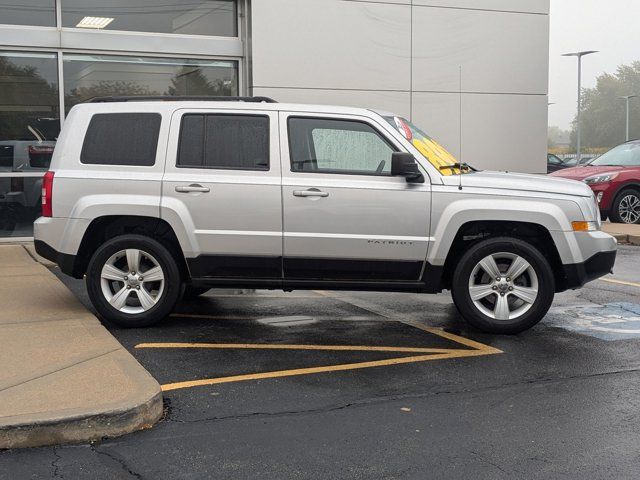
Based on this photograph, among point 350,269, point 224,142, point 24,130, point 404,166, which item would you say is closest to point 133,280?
point 224,142

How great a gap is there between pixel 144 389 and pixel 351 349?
2118mm

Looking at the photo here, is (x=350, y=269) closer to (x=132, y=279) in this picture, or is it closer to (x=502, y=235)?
(x=502, y=235)

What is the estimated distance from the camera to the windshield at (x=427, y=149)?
7.14 m

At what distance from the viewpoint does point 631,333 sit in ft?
23.1

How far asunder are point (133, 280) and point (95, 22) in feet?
25.1

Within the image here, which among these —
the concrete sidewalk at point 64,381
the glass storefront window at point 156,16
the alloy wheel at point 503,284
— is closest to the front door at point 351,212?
the alloy wheel at point 503,284

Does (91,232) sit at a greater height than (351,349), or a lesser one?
greater

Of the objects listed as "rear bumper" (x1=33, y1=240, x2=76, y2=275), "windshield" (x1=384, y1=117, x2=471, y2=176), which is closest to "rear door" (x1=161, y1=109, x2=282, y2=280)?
"rear bumper" (x1=33, y1=240, x2=76, y2=275)

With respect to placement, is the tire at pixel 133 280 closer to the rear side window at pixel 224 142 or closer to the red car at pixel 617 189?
the rear side window at pixel 224 142

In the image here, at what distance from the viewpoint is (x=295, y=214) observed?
696cm

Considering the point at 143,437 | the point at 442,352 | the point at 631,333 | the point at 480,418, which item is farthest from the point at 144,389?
the point at 631,333

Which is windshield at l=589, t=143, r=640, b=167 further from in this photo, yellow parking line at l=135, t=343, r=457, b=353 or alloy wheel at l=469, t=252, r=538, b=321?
yellow parking line at l=135, t=343, r=457, b=353

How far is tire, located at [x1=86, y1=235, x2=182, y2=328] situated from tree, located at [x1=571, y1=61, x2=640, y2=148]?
441 feet

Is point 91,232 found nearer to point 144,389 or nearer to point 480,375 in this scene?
point 144,389
